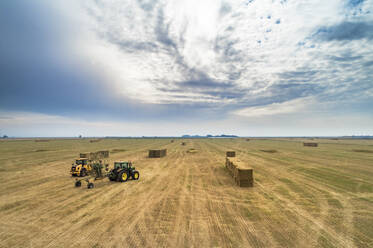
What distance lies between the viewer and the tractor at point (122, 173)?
16.8 meters

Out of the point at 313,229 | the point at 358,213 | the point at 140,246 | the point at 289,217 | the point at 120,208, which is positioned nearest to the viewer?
the point at 140,246

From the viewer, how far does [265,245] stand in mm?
7102

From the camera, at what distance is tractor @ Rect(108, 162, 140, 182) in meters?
16.8

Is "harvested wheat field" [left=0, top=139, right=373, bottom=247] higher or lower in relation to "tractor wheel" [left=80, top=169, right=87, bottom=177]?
lower

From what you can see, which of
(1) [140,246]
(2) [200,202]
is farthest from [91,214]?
(2) [200,202]

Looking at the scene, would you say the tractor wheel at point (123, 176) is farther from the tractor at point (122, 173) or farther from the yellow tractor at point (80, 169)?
the yellow tractor at point (80, 169)

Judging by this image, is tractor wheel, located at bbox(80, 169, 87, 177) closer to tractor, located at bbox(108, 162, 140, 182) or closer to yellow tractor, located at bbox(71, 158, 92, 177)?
yellow tractor, located at bbox(71, 158, 92, 177)

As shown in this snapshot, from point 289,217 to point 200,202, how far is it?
5.36 metres

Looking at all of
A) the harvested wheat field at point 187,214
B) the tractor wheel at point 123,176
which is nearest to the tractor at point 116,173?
the tractor wheel at point 123,176

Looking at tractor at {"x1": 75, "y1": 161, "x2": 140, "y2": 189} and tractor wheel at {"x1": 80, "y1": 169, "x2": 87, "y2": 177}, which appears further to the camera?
tractor wheel at {"x1": 80, "y1": 169, "x2": 87, "y2": 177}

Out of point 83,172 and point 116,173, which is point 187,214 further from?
point 83,172

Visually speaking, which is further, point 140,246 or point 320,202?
point 320,202

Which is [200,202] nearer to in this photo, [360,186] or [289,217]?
[289,217]

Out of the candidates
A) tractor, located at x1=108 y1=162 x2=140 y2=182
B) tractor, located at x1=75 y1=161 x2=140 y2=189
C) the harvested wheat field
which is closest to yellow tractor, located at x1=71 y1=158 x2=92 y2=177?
tractor, located at x1=75 y1=161 x2=140 y2=189
